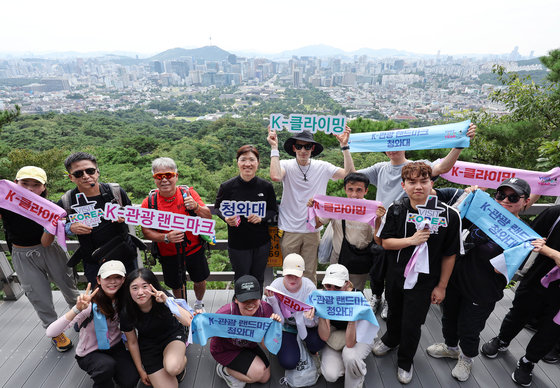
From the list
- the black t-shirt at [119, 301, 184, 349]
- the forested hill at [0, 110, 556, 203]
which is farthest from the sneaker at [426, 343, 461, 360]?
the forested hill at [0, 110, 556, 203]

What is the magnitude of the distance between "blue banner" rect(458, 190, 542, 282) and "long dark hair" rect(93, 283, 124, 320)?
12.0 ft

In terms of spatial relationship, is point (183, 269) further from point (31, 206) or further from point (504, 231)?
point (504, 231)

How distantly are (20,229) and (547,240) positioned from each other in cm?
560

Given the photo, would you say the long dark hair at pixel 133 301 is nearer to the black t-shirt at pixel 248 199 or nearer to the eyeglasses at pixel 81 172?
the black t-shirt at pixel 248 199

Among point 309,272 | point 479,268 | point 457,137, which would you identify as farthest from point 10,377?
point 457,137

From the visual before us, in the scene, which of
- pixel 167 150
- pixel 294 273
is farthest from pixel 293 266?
pixel 167 150

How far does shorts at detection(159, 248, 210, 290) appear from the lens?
3846mm

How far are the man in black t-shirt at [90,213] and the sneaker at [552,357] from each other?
4.89m

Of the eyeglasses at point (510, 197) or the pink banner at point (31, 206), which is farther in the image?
the pink banner at point (31, 206)

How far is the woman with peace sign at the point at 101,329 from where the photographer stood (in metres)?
3.09

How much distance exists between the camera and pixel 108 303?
3.18m

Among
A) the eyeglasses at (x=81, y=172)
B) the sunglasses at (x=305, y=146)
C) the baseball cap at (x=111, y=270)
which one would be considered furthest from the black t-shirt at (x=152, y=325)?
the sunglasses at (x=305, y=146)

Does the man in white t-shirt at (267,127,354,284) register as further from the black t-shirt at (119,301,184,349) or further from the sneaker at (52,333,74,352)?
the sneaker at (52,333,74,352)

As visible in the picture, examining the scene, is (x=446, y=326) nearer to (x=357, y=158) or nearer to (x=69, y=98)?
(x=357, y=158)
